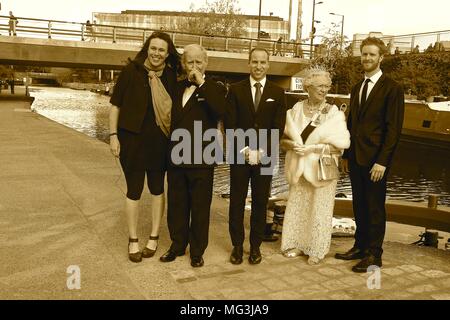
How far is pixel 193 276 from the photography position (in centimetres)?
379

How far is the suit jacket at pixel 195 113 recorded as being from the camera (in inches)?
152

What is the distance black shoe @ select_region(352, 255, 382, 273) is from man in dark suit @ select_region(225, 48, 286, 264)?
2.72 ft

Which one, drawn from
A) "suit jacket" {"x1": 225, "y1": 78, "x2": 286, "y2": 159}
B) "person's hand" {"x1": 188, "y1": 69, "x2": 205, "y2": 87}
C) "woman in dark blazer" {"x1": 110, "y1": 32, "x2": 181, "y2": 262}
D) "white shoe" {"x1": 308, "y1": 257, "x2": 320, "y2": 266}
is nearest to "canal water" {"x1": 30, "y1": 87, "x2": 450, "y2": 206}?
"white shoe" {"x1": 308, "y1": 257, "x2": 320, "y2": 266}

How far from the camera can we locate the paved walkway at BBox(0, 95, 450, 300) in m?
3.49

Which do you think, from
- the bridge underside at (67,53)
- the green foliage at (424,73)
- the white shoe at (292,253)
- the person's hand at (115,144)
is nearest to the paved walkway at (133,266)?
the white shoe at (292,253)

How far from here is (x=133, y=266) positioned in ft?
13.0

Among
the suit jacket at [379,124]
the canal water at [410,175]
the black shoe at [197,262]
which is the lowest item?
the canal water at [410,175]

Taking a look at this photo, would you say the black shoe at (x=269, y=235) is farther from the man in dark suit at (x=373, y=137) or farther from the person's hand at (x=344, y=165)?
the person's hand at (x=344, y=165)

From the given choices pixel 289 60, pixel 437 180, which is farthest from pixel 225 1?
pixel 437 180

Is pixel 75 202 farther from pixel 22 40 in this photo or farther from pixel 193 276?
pixel 22 40

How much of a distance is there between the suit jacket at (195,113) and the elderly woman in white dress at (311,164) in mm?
680

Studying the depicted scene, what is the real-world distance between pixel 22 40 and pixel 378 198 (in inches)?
1099

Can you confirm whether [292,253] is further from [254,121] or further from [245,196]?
[254,121]

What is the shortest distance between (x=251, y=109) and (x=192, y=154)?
64 cm
